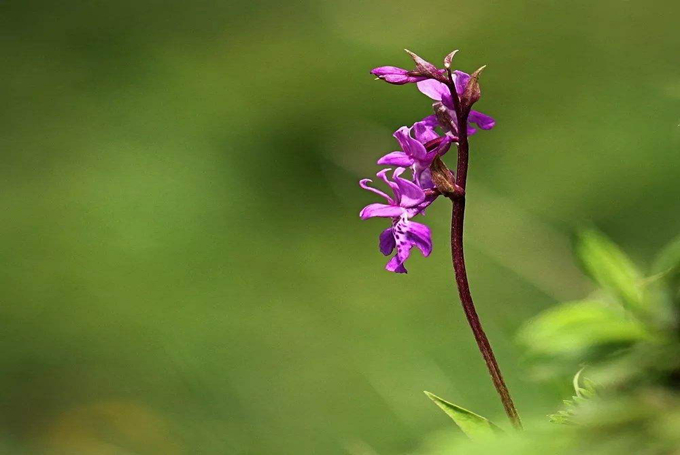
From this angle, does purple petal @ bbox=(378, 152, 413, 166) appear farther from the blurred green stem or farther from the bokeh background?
the bokeh background

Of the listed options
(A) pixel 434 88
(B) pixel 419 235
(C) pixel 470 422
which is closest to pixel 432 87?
(A) pixel 434 88

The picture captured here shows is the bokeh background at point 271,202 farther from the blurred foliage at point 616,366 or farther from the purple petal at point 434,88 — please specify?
the blurred foliage at point 616,366

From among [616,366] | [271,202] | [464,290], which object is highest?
[271,202]

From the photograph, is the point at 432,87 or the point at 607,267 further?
the point at 432,87

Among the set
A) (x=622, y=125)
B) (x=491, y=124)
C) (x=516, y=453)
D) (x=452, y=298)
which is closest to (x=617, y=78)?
(x=622, y=125)

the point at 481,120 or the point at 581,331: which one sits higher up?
the point at 481,120

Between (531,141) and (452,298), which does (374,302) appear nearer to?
(452,298)

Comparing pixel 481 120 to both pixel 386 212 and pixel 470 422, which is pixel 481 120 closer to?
pixel 386 212

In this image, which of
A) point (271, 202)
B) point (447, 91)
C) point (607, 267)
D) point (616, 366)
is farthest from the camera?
point (271, 202)

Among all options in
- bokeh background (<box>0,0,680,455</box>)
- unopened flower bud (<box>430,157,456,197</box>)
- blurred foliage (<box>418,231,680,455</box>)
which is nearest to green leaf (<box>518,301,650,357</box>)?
blurred foliage (<box>418,231,680,455</box>)
